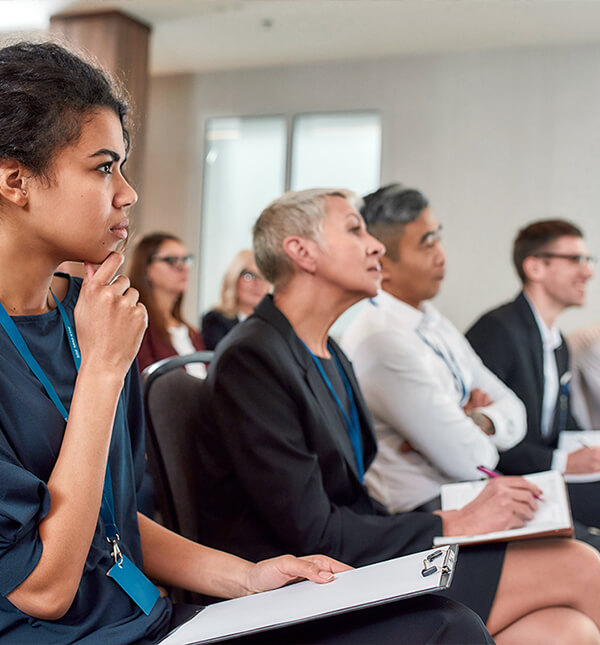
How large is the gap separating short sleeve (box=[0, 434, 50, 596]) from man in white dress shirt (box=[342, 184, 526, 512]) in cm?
122

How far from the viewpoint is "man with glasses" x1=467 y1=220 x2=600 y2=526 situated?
2467 mm

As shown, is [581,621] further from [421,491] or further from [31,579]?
[31,579]

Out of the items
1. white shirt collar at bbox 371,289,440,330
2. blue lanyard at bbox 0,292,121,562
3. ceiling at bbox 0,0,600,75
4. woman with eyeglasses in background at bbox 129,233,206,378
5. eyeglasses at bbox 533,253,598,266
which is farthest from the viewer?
ceiling at bbox 0,0,600,75

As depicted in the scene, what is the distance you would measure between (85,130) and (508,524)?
110 cm

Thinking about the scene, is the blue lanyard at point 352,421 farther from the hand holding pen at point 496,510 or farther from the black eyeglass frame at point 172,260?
the black eyeglass frame at point 172,260

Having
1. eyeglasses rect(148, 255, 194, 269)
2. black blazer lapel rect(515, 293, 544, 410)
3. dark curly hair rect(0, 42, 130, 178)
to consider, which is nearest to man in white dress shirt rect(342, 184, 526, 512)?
black blazer lapel rect(515, 293, 544, 410)

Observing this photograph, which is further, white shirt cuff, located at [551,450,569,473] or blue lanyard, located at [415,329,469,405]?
white shirt cuff, located at [551,450,569,473]

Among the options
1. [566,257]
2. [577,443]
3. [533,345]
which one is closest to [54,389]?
[577,443]

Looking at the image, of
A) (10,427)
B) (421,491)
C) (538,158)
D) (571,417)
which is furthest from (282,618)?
(538,158)

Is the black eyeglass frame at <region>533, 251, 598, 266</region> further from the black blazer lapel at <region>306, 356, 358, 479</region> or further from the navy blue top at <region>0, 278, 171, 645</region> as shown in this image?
the navy blue top at <region>0, 278, 171, 645</region>

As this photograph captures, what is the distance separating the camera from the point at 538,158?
20.9 feet

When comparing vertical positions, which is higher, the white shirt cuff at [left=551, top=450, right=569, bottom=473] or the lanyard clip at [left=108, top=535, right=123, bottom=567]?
the lanyard clip at [left=108, top=535, right=123, bottom=567]

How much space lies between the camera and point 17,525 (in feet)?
2.87

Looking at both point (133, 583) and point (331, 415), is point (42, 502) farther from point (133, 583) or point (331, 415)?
point (331, 415)
